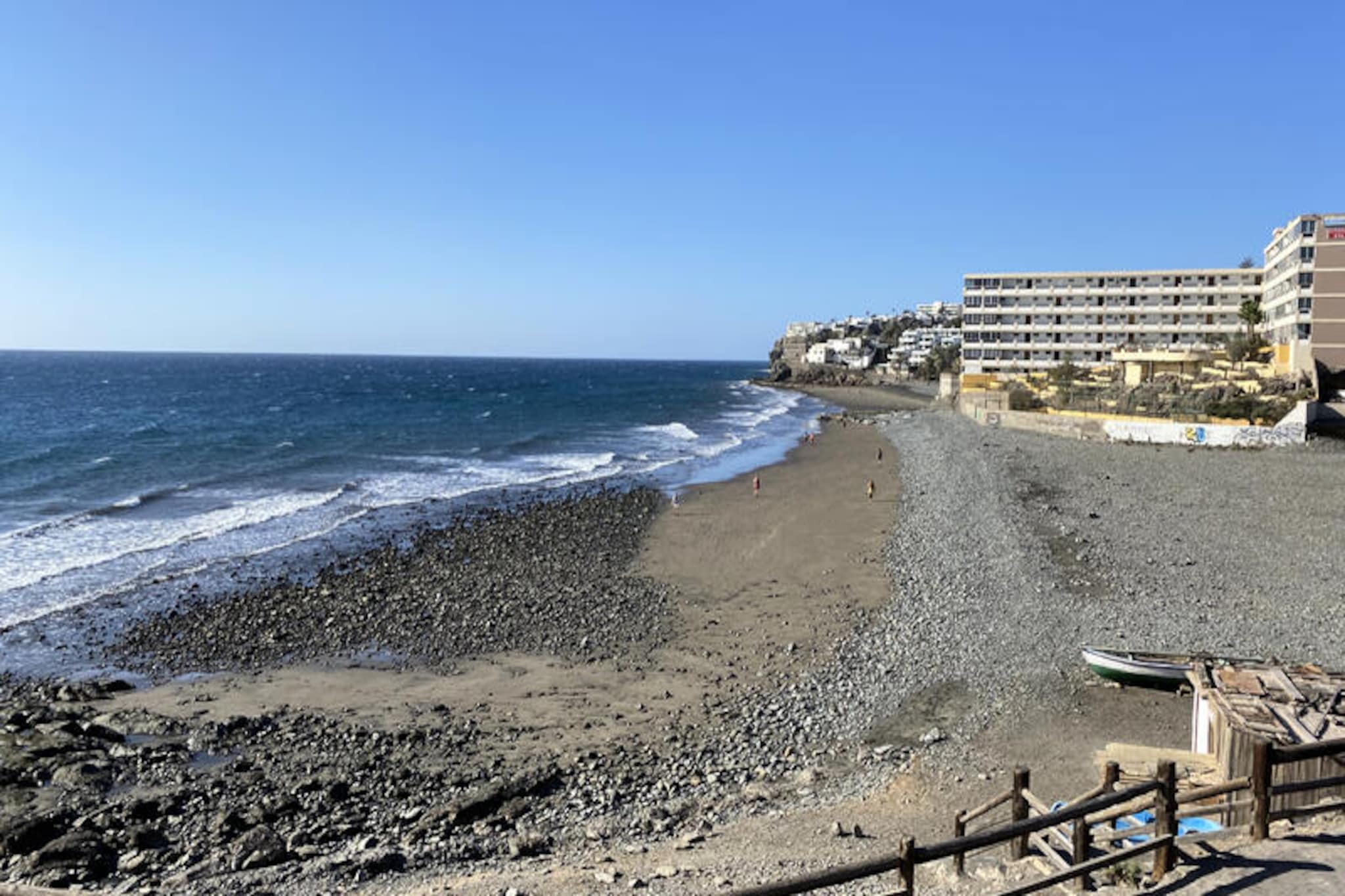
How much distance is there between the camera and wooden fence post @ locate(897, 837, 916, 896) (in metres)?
6.77

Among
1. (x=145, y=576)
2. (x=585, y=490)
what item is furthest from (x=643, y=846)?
(x=585, y=490)

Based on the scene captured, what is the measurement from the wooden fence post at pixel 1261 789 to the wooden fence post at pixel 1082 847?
1.40 metres

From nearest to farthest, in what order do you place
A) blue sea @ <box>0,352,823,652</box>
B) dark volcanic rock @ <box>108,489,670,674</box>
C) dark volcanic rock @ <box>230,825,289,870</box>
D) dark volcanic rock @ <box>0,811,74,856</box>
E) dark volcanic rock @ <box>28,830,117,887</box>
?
1. dark volcanic rock @ <box>28,830,117,887</box>
2. dark volcanic rock @ <box>230,825,289,870</box>
3. dark volcanic rock @ <box>0,811,74,856</box>
4. dark volcanic rock @ <box>108,489,670,674</box>
5. blue sea @ <box>0,352,823,652</box>

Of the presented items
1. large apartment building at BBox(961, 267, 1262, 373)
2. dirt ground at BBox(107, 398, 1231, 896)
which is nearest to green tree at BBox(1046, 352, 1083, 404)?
large apartment building at BBox(961, 267, 1262, 373)

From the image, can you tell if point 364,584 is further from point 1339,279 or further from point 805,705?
point 1339,279

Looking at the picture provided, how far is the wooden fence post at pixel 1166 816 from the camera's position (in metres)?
7.37

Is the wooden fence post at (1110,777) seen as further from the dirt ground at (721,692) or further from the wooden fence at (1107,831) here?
the dirt ground at (721,692)

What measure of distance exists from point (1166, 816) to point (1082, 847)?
2.54 feet

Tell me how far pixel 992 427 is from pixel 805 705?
46.8m

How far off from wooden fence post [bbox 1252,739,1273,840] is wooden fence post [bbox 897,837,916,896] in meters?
3.14

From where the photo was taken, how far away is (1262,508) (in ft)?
97.7

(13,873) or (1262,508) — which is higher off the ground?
(1262,508)

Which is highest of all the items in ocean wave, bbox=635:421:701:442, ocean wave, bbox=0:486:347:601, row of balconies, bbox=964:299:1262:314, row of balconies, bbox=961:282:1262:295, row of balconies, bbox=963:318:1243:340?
row of balconies, bbox=961:282:1262:295

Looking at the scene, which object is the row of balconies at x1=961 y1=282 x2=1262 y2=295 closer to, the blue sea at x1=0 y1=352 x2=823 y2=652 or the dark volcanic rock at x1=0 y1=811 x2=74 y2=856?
the blue sea at x1=0 y1=352 x2=823 y2=652
